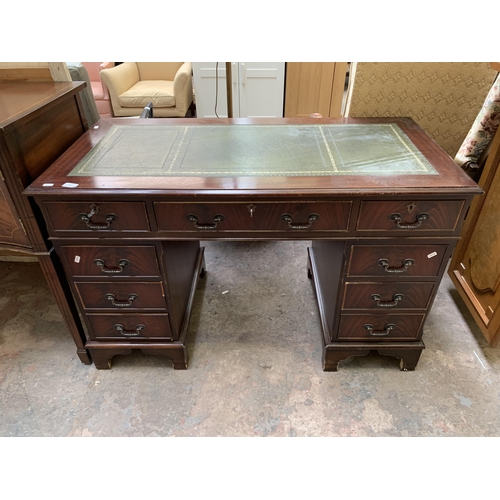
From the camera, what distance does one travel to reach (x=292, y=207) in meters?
1.15

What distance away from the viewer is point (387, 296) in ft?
4.46

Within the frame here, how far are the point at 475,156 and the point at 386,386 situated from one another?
3.44ft

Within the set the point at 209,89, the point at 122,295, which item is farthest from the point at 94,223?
the point at 209,89

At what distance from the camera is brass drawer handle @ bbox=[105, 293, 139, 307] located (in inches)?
54.2

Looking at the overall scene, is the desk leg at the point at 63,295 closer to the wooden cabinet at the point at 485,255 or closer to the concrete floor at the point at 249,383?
the concrete floor at the point at 249,383

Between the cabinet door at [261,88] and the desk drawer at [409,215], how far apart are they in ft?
8.80

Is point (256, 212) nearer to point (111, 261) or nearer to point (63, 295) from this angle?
point (111, 261)

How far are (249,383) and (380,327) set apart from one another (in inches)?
22.8

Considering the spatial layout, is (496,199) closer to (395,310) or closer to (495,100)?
(495,100)

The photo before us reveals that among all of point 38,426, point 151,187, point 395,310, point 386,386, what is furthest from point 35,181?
point 386,386

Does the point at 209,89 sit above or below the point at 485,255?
above

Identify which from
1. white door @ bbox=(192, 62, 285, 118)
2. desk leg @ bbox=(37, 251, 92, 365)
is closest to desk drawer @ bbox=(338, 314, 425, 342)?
desk leg @ bbox=(37, 251, 92, 365)

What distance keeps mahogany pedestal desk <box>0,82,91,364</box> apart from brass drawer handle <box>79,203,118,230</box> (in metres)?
0.20

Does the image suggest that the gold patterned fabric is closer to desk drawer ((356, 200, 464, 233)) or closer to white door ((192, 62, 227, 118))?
desk drawer ((356, 200, 464, 233))
